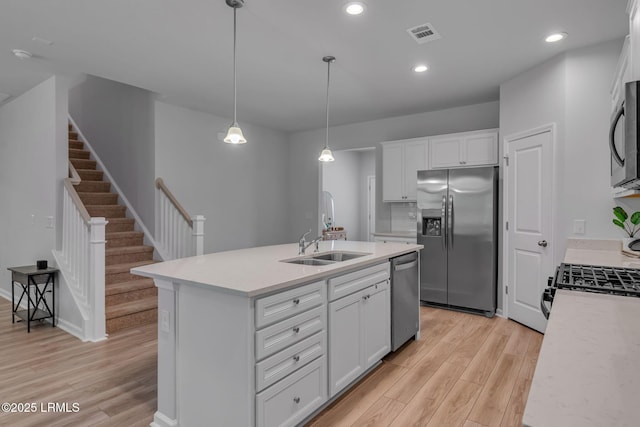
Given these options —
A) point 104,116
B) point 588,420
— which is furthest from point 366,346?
point 104,116

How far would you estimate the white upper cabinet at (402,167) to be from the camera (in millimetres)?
5012

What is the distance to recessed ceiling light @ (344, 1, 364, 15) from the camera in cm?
245

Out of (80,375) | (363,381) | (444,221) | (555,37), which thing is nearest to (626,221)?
(555,37)

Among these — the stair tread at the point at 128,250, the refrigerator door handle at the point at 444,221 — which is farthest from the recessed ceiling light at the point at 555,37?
the stair tread at the point at 128,250

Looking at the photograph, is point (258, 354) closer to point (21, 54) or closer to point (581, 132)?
point (581, 132)

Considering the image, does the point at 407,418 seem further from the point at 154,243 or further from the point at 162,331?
the point at 154,243

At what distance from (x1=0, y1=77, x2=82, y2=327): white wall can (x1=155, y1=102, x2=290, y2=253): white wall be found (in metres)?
1.15

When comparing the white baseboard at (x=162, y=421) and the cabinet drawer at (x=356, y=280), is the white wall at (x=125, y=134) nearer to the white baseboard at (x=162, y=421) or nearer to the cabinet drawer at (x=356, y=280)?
the white baseboard at (x=162, y=421)

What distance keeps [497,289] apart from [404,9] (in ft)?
10.9

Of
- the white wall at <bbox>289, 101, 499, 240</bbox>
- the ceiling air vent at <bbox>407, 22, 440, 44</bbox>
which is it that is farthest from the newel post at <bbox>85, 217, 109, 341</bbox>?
the white wall at <bbox>289, 101, 499, 240</bbox>

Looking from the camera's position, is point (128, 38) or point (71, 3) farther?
point (128, 38)

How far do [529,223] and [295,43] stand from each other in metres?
2.93

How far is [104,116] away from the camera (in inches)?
227

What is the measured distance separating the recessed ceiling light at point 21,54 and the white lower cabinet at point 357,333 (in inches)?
141
